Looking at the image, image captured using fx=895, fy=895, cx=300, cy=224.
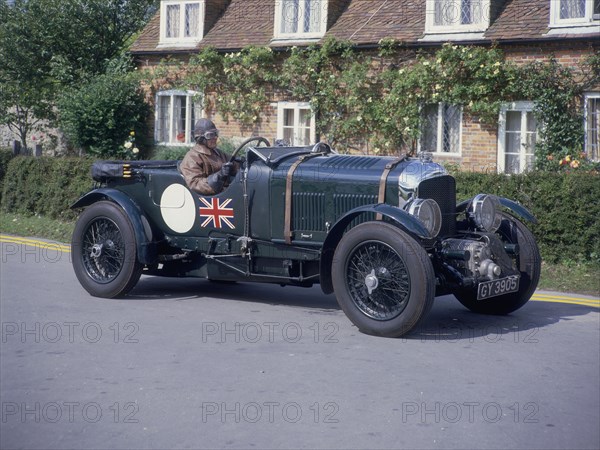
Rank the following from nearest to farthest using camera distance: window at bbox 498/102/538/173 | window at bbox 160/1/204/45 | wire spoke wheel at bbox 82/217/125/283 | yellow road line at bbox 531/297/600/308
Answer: yellow road line at bbox 531/297/600/308 < wire spoke wheel at bbox 82/217/125/283 < window at bbox 498/102/538/173 < window at bbox 160/1/204/45

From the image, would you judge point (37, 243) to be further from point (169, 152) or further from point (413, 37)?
point (413, 37)

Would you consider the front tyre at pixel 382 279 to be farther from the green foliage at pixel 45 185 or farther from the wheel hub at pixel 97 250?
the green foliage at pixel 45 185

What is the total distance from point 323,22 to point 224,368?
14.3 metres

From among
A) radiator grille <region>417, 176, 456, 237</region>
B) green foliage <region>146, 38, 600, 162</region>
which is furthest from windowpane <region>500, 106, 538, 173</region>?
radiator grille <region>417, 176, 456, 237</region>

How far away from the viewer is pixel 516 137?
17.4 m

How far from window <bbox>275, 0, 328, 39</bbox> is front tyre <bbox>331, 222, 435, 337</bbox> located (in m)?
12.7

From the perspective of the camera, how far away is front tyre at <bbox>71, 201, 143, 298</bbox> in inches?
378

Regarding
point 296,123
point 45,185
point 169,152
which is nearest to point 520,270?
point 45,185

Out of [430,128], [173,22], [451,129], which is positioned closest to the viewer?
[451,129]

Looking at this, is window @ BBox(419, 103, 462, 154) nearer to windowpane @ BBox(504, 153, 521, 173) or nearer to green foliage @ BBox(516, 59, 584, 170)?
windowpane @ BBox(504, 153, 521, 173)

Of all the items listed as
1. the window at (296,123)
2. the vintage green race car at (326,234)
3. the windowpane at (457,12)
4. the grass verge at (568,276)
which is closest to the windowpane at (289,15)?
the window at (296,123)

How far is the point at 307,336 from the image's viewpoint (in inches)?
311

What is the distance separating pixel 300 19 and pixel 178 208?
11713 millimetres

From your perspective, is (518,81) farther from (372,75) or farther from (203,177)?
(203,177)
